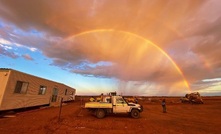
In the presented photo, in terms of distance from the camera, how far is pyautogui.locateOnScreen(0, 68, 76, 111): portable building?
12387 mm

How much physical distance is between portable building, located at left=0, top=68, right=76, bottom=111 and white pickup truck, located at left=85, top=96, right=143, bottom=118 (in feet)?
23.1

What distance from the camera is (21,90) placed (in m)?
14.6

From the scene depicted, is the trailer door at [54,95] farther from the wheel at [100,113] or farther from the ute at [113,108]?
the wheel at [100,113]

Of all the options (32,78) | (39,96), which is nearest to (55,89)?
(39,96)

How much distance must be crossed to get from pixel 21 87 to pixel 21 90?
32cm

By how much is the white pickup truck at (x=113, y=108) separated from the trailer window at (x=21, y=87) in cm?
711

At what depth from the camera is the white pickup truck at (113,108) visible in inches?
547

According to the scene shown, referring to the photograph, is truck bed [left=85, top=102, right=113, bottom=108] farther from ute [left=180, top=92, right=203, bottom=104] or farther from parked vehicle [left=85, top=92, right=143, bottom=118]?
ute [left=180, top=92, right=203, bottom=104]

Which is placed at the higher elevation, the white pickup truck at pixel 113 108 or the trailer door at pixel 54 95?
the trailer door at pixel 54 95

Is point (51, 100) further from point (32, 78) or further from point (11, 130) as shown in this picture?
point (11, 130)

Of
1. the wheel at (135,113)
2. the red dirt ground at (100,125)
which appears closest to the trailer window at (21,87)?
the red dirt ground at (100,125)

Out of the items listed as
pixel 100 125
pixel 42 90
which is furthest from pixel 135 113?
pixel 42 90

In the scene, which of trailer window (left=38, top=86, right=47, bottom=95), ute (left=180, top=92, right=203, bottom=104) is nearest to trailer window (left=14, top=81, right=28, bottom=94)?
trailer window (left=38, top=86, right=47, bottom=95)

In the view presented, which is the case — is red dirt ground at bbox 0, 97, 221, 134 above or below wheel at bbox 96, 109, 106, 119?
below
